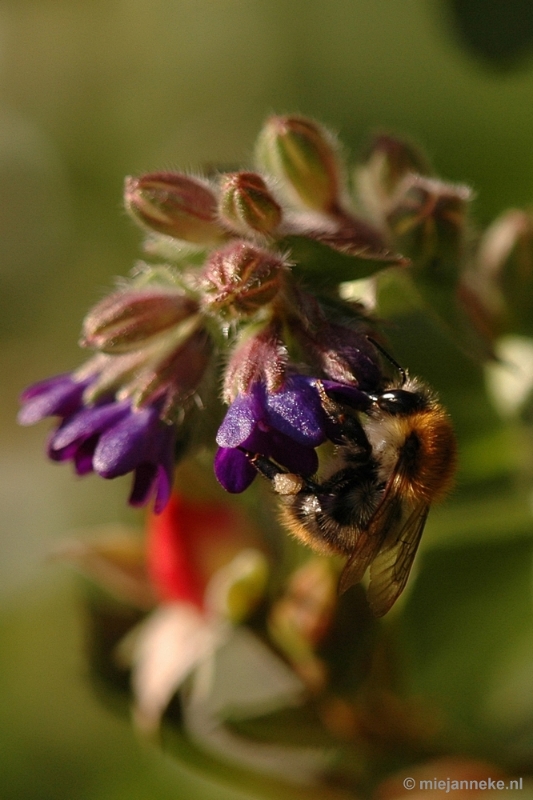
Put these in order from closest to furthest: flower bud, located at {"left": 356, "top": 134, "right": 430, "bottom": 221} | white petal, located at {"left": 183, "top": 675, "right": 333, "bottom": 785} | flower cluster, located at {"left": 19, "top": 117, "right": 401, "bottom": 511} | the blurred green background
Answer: flower cluster, located at {"left": 19, "top": 117, "right": 401, "bottom": 511} → flower bud, located at {"left": 356, "top": 134, "right": 430, "bottom": 221} → white petal, located at {"left": 183, "top": 675, "right": 333, "bottom": 785} → the blurred green background

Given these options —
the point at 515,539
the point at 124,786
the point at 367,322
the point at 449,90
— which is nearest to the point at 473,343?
the point at 367,322

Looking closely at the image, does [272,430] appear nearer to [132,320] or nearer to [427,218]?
[132,320]

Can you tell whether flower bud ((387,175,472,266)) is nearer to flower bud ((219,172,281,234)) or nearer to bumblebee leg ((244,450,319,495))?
flower bud ((219,172,281,234))

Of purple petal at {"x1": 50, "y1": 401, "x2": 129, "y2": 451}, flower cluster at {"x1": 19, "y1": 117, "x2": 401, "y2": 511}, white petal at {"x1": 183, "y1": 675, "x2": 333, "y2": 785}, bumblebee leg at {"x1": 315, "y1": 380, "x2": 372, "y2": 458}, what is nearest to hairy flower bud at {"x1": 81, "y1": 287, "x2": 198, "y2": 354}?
flower cluster at {"x1": 19, "y1": 117, "x2": 401, "y2": 511}

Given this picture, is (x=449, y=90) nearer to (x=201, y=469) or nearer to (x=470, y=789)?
(x=201, y=469)

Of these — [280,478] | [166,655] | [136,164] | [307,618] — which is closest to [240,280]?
[280,478]

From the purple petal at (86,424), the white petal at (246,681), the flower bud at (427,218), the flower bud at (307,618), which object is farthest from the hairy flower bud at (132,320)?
the white petal at (246,681)
